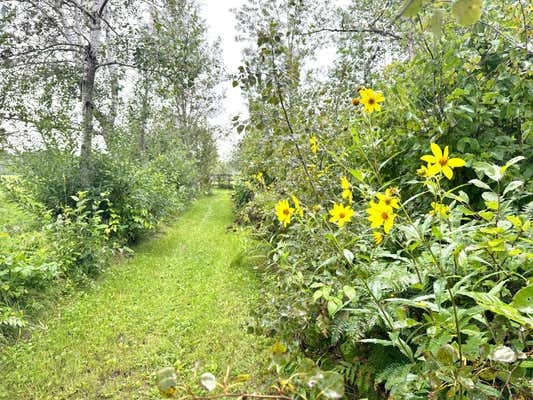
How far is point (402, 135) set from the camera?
60.1 inches

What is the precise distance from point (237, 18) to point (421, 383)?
570 centimetres

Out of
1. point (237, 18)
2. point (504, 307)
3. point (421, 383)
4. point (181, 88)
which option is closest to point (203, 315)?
point (421, 383)

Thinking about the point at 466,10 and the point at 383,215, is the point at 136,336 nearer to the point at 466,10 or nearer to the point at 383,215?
the point at 383,215

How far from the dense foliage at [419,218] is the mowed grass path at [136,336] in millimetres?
830

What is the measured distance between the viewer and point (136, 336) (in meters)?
2.26

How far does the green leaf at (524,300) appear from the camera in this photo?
1.89ft

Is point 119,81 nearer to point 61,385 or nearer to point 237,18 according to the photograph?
point 237,18

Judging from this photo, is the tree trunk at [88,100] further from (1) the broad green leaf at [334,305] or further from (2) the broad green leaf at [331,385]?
(2) the broad green leaf at [331,385]

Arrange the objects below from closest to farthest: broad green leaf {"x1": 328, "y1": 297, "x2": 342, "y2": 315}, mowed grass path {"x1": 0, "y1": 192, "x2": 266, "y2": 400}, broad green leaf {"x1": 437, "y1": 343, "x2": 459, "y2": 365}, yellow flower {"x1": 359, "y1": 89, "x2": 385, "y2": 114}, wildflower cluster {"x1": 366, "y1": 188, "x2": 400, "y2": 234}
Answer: broad green leaf {"x1": 437, "y1": 343, "x2": 459, "y2": 365}, wildflower cluster {"x1": 366, "y1": 188, "x2": 400, "y2": 234}, broad green leaf {"x1": 328, "y1": 297, "x2": 342, "y2": 315}, yellow flower {"x1": 359, "y1": 89, "x2": 385, "y2": 114}, mowed grass path {"x1": 0, "y1": 192, "x2": 266, "y2": 400}

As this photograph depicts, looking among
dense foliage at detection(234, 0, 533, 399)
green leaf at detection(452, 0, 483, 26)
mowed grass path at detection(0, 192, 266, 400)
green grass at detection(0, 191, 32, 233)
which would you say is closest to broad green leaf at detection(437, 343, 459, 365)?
dense foliage at detection(234, 0, 533, 399)

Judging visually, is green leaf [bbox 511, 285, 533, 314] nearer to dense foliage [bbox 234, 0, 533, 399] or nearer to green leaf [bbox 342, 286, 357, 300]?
dense foliage [bbox 234, 0, 533, 399]

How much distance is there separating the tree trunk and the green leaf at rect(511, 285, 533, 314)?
4.80 meters

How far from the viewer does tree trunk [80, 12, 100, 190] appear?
157 inches

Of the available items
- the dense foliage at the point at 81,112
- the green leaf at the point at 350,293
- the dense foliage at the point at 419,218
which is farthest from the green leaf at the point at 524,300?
the dense foliage at the point at 81,112
